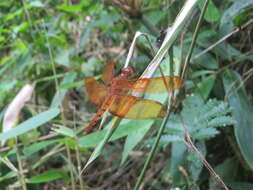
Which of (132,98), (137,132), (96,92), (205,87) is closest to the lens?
(132,98)

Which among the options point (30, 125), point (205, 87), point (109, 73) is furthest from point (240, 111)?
point (30, 125)

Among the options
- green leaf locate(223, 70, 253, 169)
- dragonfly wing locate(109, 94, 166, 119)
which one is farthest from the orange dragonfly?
green leaf locate(223, 70, 253, 169)

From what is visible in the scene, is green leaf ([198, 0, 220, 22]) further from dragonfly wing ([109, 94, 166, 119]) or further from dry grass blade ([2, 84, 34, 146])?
dry grass blade ([2, 84, 34, 146])

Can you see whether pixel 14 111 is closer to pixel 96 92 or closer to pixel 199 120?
pixel 96 92

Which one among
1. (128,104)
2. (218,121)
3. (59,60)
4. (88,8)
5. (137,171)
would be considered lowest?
(137,171)

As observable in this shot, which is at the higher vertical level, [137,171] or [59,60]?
[59,60]

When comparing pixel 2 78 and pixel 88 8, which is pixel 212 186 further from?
pixel 2 78

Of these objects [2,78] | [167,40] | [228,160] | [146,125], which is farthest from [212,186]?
[2,78]
